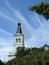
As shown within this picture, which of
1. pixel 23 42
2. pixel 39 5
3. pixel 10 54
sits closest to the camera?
pixel 39 5

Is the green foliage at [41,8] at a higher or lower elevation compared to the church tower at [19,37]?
lower

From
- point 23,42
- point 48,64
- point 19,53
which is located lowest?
point 48,64

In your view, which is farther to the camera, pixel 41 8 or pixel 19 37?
pixel 19 37

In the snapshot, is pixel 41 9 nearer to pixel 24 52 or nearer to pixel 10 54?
pixel 24 52

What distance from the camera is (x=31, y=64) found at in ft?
169

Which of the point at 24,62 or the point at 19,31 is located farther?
the point at 19,31

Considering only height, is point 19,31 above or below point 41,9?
above

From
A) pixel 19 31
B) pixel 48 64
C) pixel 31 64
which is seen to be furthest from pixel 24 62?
pixel 19 31

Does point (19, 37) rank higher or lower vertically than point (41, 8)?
higher

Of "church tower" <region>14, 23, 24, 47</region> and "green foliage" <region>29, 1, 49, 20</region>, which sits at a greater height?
"church tower" <region>14, 23, 24, 47</region>

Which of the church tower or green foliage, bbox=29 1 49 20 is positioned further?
the church tower

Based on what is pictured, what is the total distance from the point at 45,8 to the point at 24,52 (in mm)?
67830

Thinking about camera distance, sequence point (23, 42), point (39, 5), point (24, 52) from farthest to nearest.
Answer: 1. point (23, 42)
2. point (24, 52)
3. point (39, 5)

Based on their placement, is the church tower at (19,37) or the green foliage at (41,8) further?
the church tower at (19,37)
